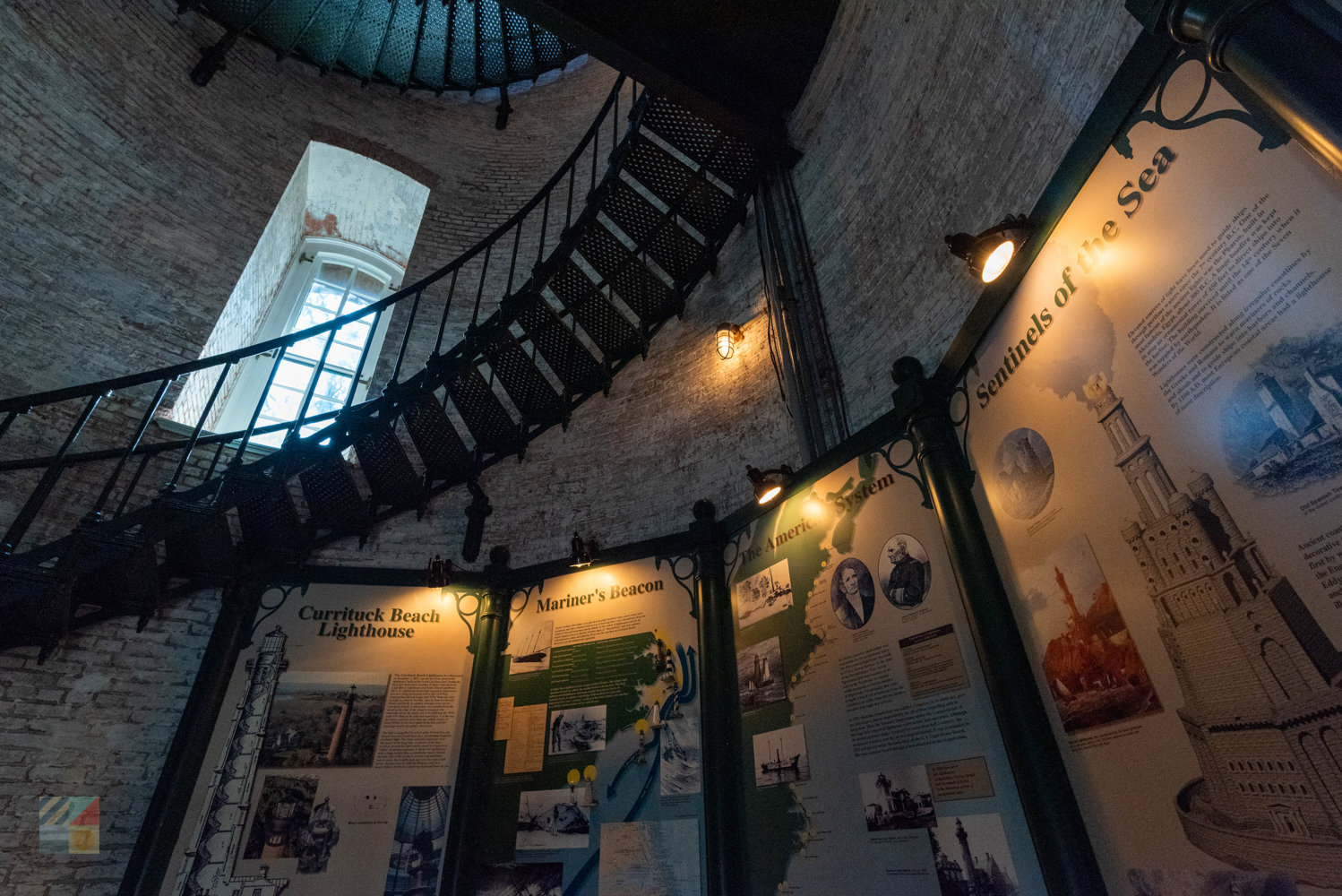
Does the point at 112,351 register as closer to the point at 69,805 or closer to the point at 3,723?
the point at 3,723

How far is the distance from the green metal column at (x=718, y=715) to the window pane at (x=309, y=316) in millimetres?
6080

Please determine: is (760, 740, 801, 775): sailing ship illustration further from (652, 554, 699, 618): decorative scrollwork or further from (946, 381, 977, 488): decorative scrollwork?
(946, 381, 977, 488): decorative scrollwork

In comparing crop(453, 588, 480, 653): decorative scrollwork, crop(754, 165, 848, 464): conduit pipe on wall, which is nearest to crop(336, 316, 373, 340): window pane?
crop(453, 588, 480, 653): decorative scrollwork

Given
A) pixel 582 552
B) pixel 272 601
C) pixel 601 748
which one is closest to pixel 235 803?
pixel 272 601

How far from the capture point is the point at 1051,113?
2.26 m

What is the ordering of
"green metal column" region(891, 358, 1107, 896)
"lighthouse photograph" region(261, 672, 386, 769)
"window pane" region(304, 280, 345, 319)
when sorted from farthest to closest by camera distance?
"window pane" region(304, 280, 345, 319), "lighthouse photograph" region(261, 672, 386, 769), "green metal column" region(891, 358, 1107, 896)

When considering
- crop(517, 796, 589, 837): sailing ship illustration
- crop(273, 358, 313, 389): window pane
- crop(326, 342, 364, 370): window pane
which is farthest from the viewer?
crop(326, 342, 364, 370): window pane

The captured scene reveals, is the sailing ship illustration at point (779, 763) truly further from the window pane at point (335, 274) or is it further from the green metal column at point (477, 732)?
the window pane at point (335, 274)

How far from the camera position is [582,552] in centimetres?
432

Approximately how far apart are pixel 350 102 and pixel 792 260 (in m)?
7.46

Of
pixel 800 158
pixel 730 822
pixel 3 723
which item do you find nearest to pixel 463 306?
pixel 800 158

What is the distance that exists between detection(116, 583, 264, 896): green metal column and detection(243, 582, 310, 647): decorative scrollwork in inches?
0.9

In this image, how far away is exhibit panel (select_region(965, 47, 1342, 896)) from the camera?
118cm

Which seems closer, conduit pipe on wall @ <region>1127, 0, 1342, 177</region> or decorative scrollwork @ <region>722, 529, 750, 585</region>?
conduit pipe on wall @ <region>1127, 0, 1342, 177</region>
